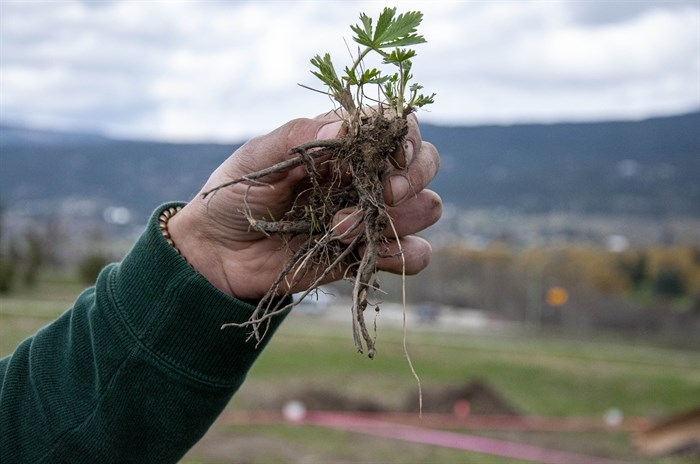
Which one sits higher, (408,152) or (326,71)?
(326,71)

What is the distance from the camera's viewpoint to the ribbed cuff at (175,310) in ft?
7.42

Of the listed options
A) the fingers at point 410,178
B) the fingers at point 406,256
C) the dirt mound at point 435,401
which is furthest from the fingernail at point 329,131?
the dirt mound at point 435,401

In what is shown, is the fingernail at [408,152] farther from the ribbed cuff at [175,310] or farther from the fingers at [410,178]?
the ribbed cuff at [175,310]

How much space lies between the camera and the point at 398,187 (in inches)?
92.9

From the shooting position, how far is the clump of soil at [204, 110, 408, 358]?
7.53ft

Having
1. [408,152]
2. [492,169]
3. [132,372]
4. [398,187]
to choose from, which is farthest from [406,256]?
[492,169]

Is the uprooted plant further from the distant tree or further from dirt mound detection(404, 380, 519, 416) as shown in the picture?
the distant tree

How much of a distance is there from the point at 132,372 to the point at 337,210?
817mm

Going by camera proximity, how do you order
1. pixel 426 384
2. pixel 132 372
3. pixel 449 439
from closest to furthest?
pixel 132 372 < pixel 449 439 < pixel 426 384

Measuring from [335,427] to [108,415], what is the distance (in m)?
9.56

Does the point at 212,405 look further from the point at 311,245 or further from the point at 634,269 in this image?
the point at 634,269

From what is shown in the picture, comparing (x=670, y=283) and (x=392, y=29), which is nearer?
(x=392, y=29)

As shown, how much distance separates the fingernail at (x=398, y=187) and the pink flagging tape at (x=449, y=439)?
8832mm

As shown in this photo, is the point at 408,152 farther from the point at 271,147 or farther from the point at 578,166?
the point at 578,166
